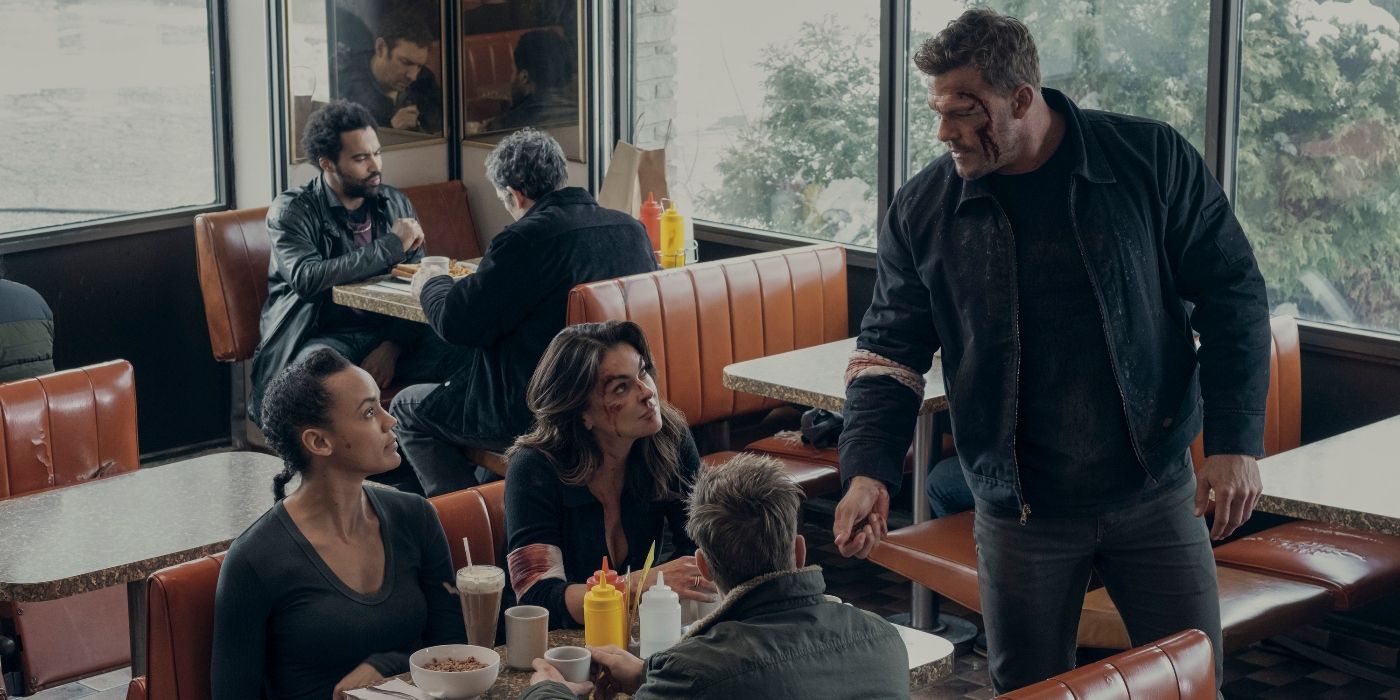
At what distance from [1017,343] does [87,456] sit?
2.30 meters

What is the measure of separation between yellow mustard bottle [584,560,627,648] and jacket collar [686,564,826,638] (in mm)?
434

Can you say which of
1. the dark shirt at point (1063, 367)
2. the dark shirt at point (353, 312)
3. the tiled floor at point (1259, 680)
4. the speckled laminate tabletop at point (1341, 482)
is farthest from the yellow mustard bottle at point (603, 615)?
the dark shirt at point (353, 312)

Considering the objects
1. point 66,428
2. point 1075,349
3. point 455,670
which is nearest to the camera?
point 455,670

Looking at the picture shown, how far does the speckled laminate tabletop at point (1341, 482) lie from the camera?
3.24 m

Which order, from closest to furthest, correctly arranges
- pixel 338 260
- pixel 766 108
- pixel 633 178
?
pixel 338 260 → pixel 633 178 → pixel 766 108

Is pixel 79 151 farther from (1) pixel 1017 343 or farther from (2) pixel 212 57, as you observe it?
(1) pixel 1017 343

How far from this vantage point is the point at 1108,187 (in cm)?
270

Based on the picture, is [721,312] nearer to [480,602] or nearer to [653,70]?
[653,70]

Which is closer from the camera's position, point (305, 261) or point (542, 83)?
point (305, 261)

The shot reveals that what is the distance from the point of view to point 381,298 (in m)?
5.38

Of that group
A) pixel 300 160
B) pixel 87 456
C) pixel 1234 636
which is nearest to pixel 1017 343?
pixel 1234 636

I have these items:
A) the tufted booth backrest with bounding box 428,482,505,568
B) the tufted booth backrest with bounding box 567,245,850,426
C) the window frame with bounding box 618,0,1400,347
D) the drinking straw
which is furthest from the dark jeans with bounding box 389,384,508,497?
the drinking straw

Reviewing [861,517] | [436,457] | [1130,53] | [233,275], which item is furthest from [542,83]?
[861,517]

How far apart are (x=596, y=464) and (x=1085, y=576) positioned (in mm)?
950
